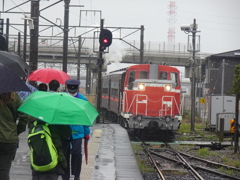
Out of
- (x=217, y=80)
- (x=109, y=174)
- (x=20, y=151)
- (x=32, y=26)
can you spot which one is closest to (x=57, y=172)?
(x=109, y=174)

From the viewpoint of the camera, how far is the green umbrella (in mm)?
5914

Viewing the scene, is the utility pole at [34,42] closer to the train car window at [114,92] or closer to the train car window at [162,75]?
the train car window at [162,75]

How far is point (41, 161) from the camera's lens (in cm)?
591

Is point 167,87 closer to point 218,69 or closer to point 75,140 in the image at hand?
point 75,140

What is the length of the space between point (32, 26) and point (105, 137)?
452cm

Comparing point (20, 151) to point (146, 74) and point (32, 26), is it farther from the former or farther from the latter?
point (146, 74)

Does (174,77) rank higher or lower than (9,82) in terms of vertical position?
higher

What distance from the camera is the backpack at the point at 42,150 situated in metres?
5.90

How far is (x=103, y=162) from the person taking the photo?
36.9 ft

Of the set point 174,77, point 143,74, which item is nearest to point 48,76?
point 143,74

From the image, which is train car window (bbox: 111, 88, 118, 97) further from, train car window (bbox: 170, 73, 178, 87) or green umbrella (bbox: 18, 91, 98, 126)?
green umbrella (bbox: 18, 91, 98, 126)

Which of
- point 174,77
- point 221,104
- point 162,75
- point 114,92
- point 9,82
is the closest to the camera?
point 9,82

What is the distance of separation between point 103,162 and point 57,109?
17.9ft

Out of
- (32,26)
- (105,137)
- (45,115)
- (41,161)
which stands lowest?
(105,137)
